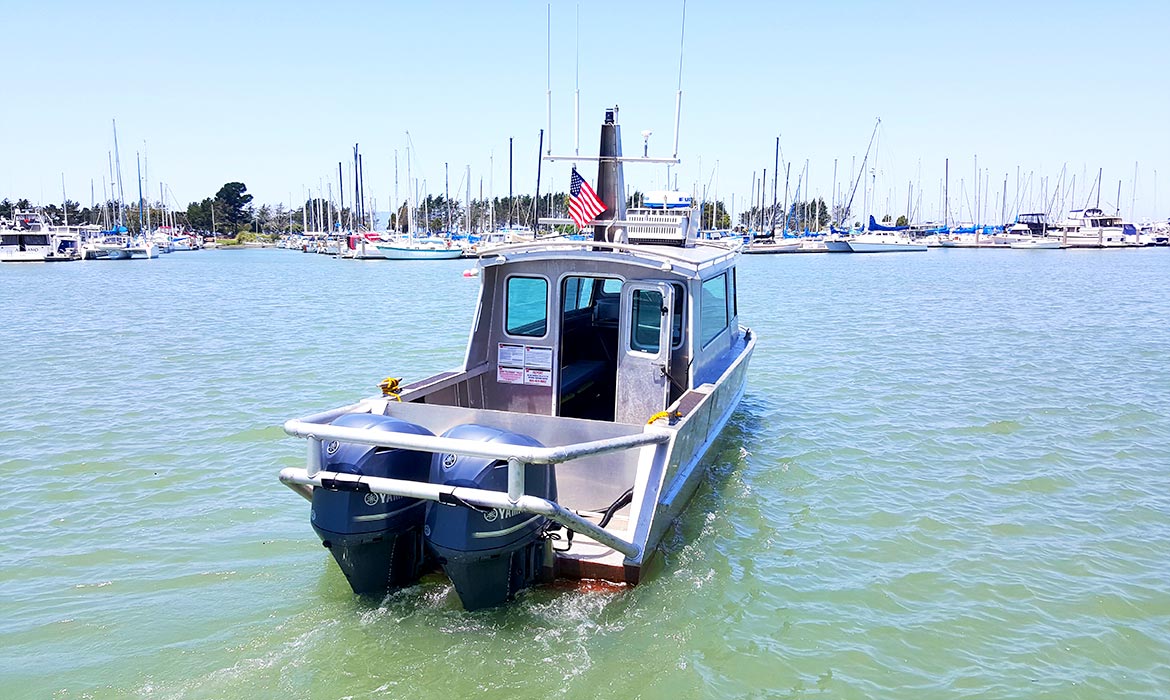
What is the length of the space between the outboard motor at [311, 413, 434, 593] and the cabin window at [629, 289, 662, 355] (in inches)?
125

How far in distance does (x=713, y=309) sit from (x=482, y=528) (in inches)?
222

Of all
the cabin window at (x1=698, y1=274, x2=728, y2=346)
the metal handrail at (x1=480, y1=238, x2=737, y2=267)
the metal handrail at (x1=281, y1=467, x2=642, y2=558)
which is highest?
the metal handrail at (x1=480, y1=238, x2=737, y2=267)

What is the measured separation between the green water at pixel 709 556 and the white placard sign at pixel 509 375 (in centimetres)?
239

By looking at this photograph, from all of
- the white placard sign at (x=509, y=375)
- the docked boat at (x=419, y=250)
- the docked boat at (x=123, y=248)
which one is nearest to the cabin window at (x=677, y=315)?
the white placard sign at (x=509, y=375)

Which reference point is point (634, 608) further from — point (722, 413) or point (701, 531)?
point (722, 413)

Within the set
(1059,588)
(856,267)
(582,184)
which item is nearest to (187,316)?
(582,184)

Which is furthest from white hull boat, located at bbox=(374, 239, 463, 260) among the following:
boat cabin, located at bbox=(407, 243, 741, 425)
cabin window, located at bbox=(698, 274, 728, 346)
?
boat cabin, located at bbox=(407, 243, 741, 425)

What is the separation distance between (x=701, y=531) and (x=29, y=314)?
30080 millimetres

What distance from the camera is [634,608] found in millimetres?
6617

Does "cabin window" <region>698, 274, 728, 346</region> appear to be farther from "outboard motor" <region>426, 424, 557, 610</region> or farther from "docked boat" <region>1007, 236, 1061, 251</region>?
"docked boat" <region>1007, 236, 1061, 251</region>

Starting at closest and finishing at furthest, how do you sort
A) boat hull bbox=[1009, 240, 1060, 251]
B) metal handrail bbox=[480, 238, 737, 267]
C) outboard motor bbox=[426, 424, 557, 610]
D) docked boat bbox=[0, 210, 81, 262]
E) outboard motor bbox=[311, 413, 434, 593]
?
outboard motor bbox=[426, 424, 557, 610] < outboard motor bbox=[311, 413, 434, 593] < metal handrail bbox=[480, 238, 737, 267] < docked boat bbox=[0, 210, 81, 262] < boat hull bbox=[1009, 240, 1060, 251]

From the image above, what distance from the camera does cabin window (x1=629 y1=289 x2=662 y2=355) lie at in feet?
28.9

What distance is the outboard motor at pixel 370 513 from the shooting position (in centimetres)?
591

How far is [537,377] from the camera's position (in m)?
9.20
